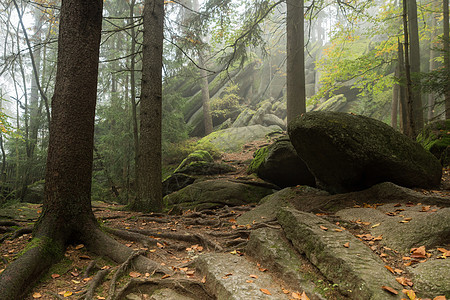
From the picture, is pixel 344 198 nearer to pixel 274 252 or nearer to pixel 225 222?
pixel 225 222

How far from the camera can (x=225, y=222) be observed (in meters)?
5.54

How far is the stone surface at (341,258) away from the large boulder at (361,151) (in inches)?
81.0

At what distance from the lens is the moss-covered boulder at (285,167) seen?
7266 mm

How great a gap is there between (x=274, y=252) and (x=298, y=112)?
21.9 ft

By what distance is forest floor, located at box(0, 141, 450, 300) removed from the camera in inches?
113

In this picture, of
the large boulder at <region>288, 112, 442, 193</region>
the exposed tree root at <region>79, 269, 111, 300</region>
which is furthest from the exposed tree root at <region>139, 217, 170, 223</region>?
the large boulder at <region>288, 112, 442, 193</region>

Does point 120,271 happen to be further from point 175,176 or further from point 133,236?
point 175,176

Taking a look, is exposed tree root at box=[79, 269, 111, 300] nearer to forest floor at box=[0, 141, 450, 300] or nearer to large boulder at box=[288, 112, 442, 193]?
forest floor at box=[0, 141, 450, 300]

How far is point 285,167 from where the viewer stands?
7477mm

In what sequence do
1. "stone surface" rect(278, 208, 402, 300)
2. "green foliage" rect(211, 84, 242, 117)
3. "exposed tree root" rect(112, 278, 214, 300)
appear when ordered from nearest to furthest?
1. "stone surface" rect(278, 208, 402, 300)
2. "exposed tree root" rect(112, 278, 214, 300)
3. "green foliage" rect(211, 84, 242, 117)

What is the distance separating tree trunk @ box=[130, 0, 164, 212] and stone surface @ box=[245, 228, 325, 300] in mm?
3620

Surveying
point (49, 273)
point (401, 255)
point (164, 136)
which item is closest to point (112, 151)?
point (164, 136)

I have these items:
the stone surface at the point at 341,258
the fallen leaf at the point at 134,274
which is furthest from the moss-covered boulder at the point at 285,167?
the fallen leaf at the point at 134,274

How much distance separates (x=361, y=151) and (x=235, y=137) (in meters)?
10.7
